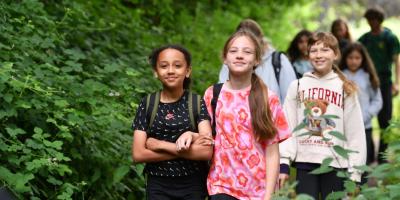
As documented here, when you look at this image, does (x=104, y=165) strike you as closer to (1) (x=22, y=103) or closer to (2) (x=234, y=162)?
(1) (x=22, y=103)

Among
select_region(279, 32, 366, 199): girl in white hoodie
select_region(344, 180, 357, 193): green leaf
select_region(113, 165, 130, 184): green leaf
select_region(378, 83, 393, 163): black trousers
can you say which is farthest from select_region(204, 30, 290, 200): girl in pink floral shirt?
select_region(378, 83, 393, 163): black trousers

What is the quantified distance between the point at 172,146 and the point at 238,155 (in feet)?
1.53

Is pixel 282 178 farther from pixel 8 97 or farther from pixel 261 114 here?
pixel 8 97

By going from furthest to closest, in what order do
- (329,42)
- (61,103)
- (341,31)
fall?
(341,31)
(329,42)
(61,103)

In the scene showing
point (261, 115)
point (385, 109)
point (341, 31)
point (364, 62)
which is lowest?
point (261, 115)

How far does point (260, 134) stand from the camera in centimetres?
600

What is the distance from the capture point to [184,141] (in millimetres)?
5754

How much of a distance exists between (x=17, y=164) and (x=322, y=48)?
2.60m

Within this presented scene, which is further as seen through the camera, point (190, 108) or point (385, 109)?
point (385, 109)

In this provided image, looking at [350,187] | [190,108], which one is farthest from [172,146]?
[350,187]

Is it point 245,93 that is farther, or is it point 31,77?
point 31,77

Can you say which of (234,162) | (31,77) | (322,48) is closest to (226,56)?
(234,162)

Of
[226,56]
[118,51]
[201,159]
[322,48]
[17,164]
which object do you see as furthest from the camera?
[118,51]

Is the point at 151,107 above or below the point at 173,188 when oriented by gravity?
above
